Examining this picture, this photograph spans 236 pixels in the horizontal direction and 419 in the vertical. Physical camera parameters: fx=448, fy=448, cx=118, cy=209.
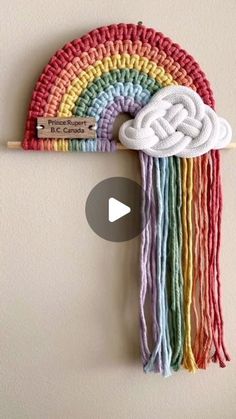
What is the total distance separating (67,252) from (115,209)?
0.13 meters

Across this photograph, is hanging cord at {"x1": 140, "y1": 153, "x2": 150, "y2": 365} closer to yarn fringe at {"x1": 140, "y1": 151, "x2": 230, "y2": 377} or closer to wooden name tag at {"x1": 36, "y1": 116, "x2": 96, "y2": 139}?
yarn fringe at {"x1": 140, "y1": 151, "x2": 230, "y2": 377}

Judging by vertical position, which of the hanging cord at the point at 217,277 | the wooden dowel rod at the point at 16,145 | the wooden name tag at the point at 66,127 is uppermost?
the wooden name tag at the point at 66,127

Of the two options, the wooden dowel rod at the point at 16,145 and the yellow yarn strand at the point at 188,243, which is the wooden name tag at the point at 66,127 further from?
the yellow yarn strand at the point at 188,243

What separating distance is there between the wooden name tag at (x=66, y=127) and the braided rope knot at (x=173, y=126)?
6 cm

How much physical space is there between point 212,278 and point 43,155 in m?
0.40

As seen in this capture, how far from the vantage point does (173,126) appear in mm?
831

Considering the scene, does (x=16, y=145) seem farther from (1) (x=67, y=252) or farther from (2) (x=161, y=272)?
(2) (x=161, y=272)

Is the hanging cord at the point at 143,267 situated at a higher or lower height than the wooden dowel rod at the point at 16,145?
lower

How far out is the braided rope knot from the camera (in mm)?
823

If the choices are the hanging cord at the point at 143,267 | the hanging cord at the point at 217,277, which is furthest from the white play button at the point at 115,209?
the hanging cord at the point at 217,277

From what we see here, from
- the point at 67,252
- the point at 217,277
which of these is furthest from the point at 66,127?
the point at 217,277

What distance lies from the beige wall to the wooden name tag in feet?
0.18

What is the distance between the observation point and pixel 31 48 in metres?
0.86

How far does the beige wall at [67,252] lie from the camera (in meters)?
0.86
